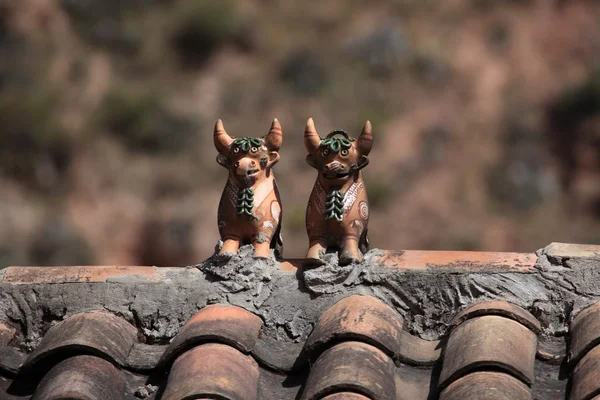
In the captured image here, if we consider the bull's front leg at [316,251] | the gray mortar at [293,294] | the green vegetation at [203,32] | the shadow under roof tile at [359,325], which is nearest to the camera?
the shadow under roof tile at [359,325]

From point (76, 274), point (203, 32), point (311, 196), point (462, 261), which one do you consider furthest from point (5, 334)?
point (203, 32)

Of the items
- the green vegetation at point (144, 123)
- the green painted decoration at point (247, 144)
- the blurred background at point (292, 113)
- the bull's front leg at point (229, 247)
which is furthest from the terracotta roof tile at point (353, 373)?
the green vegetation at point (144, 123)

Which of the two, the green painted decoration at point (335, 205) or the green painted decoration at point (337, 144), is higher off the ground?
the green painted decoration at point (337, 144)

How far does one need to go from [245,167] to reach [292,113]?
13742 millimetres

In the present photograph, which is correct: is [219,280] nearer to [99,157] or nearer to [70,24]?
[99,157]

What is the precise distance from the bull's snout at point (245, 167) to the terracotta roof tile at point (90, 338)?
2.34 ft

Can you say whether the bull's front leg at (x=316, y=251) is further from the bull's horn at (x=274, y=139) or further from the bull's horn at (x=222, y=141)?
the bull's horn at (x=222, y=141)

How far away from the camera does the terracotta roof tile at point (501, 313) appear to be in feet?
12.1

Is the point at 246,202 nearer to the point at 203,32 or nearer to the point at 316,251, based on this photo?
the point at 316,251

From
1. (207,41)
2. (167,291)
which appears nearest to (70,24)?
(207,41)

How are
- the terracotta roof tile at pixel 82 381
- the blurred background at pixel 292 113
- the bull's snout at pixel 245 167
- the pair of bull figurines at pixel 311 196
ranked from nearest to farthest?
the terracotta roof tile at pixel 82 381, the pair of bull figurines at pixel 311 196, the bull's snout at pixel 245 167, the blurred background at pixel 292 113

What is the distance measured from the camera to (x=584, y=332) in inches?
142

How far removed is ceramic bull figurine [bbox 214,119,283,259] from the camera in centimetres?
420

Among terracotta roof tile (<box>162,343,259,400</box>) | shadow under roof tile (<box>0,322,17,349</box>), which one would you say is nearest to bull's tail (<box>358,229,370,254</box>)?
terracotta roof tile (<box>162,343,259,400</box>)
